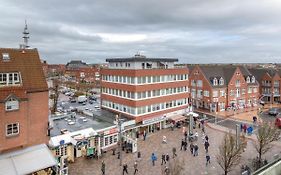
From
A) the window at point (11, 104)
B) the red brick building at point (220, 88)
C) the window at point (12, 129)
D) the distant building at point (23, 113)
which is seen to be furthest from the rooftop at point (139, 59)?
the window at point (12, 129)

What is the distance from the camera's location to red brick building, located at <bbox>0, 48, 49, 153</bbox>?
2319 cm

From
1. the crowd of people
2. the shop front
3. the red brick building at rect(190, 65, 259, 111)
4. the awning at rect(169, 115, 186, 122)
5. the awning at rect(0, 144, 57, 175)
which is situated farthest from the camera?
the red brick building at rect(190, 65, 259, 111)

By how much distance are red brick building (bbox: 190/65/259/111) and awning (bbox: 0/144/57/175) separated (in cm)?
4175

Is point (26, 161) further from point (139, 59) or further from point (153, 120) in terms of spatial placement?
point (139, 59)

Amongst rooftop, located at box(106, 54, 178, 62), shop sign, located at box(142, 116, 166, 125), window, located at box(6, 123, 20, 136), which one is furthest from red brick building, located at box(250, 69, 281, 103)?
window, located at box(6, 123, 20, 136)

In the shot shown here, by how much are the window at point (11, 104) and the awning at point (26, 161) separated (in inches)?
159

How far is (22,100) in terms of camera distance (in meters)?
24.2

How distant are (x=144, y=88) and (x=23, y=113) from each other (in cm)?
1995

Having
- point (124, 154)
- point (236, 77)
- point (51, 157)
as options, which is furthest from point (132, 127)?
point (236, 77)

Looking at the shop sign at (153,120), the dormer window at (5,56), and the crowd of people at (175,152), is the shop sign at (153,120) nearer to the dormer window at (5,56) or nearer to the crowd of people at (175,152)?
the crowd of people at (175,152)

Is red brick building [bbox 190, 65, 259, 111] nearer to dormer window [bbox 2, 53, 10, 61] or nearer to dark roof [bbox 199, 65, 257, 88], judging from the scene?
dark roof [bbox 199, 65, 257, 88]

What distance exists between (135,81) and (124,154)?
11.6 meters

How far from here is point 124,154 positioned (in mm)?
32531

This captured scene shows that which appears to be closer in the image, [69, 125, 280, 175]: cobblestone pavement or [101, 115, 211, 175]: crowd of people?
[101, 115, 211, 175]: crowd of people
